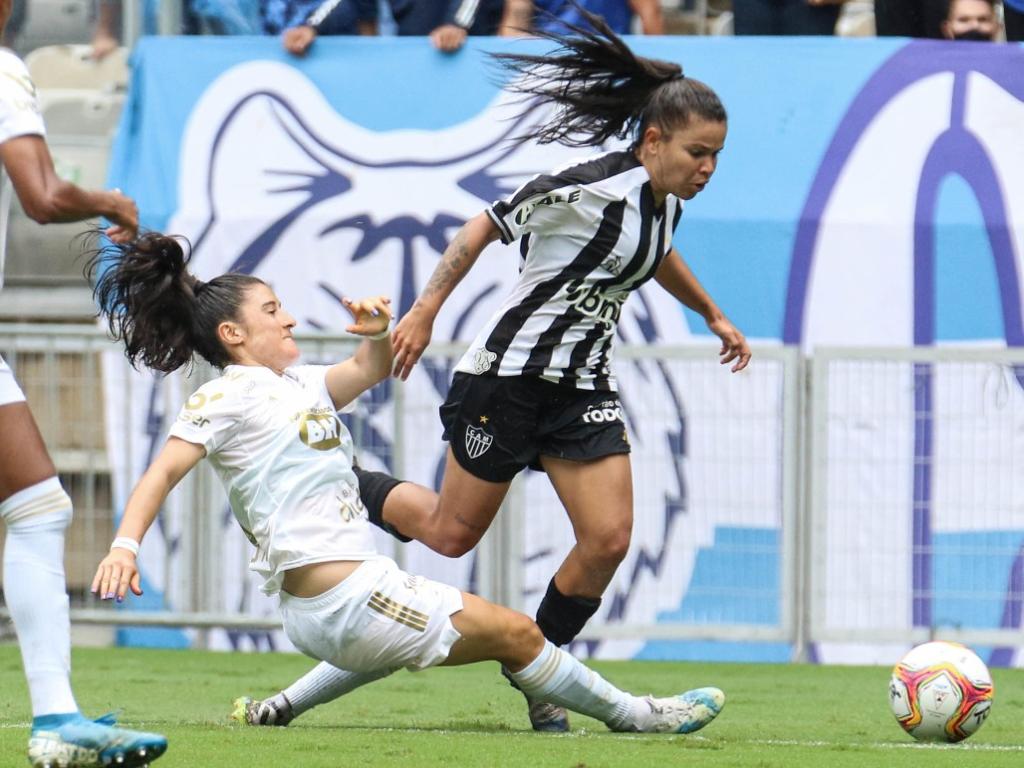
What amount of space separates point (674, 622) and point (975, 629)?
1.36 m

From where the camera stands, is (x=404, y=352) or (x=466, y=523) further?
(x=466, y=523)

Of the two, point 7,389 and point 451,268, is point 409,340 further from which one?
point 7,389

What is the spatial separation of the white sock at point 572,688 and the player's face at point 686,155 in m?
1.42

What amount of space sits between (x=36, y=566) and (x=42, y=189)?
2.79ft

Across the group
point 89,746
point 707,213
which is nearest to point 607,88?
point 89,746

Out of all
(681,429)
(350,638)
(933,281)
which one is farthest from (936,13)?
(350,638)

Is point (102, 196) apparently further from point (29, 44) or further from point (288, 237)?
point (29, 44)

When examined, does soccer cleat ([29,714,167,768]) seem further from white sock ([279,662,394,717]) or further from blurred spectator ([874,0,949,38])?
blurred spectator ([874,0,949,38])

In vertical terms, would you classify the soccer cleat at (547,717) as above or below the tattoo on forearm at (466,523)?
below

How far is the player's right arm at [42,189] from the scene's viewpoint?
146 inches

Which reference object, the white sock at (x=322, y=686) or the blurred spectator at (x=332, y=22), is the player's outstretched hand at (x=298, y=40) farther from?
the white sock at (x=322, y=686)

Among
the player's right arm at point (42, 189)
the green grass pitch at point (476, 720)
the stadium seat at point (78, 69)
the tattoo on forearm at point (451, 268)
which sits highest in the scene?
the stadium seat at point (78, 69)

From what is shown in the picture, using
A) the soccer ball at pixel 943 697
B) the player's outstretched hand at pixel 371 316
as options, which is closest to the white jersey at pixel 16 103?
the player's outstretched hand at pixel 371 316

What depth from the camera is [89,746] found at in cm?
375
